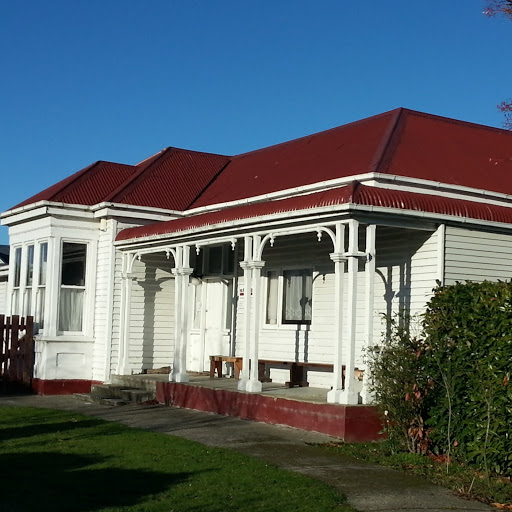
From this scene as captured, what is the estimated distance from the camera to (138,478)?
8.95 meters

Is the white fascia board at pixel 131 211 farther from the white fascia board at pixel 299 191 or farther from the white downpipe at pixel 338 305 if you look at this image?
the white downpipe at pixel 338 305

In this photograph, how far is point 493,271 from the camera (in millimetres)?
13281

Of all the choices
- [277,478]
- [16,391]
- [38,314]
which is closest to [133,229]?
[38,314]

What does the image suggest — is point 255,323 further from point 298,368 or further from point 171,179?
point 171,179

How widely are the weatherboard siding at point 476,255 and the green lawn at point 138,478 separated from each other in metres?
4.74

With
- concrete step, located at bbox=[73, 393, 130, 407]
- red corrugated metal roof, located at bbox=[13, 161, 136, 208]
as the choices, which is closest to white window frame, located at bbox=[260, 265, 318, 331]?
concrete step, located at bbox=[73, 393, 130, 407]

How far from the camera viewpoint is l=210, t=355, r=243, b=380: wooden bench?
16.9 metres

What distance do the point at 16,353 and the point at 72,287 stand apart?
201 centimetres

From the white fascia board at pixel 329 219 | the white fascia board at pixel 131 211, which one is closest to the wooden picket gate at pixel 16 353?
the white fascia board at pixel 131 211

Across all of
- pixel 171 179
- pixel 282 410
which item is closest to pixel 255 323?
pixel 282 410

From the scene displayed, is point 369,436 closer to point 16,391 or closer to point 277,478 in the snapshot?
point 277,478

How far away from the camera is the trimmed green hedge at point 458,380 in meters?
9.57

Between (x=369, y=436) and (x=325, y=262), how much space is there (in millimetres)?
4583

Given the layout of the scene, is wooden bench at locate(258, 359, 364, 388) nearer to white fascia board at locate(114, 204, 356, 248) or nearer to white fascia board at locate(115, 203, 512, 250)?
white fascia board at locate(115, 203, 512, 250)
